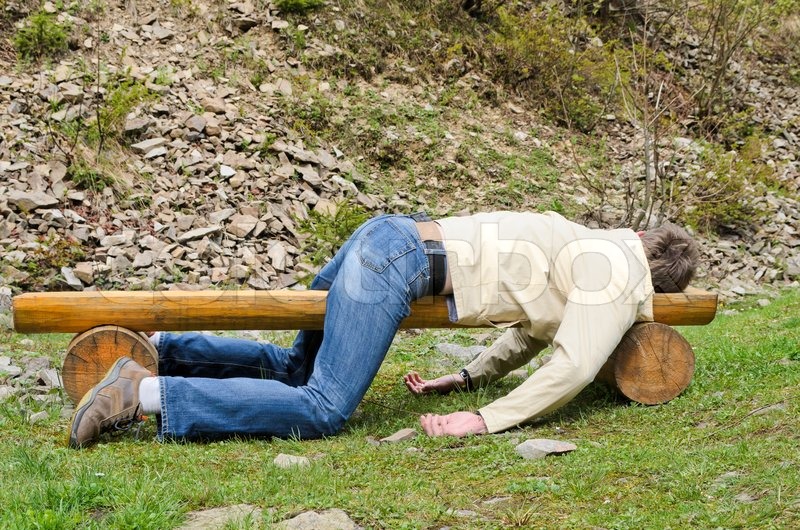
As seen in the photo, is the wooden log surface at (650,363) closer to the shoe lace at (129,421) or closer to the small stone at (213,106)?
the shoe lace at (129,421)

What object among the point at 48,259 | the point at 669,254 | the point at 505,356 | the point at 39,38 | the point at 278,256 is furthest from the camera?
the point at 39,38

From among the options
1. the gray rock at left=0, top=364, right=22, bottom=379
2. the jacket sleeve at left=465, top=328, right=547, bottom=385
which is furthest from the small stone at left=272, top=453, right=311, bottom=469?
the gray rock at left=0, top=364, right=22, bottom=379

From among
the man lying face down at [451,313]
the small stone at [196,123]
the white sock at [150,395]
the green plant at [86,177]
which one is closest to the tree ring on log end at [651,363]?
the man lying face down at [451,313]

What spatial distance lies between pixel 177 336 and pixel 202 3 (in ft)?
28.0

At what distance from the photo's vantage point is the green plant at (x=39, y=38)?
34.1 ft

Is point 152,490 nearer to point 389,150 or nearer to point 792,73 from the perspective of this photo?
point 389,150

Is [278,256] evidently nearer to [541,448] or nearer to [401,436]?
[401,436]

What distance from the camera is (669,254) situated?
4.55 meters

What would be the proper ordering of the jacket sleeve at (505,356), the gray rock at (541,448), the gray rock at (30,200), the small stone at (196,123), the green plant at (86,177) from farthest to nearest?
the small stone at (196,123)
the green plant at (86,177)
the gray rock at (30,200)
the jacket sleeve at (505,356)
the gray rock at (541,448)

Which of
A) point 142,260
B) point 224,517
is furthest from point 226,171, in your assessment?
point 224,517

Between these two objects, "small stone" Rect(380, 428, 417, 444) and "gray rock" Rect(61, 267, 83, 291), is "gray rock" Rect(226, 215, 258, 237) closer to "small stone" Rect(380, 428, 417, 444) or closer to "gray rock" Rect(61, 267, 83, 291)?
"gray rock" Rect(61, 267, 83, 291)

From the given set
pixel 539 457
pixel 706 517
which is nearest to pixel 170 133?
pixel 539 457

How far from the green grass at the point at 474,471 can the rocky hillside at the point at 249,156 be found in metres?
4.17

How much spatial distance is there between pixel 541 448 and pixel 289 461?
1.06m
